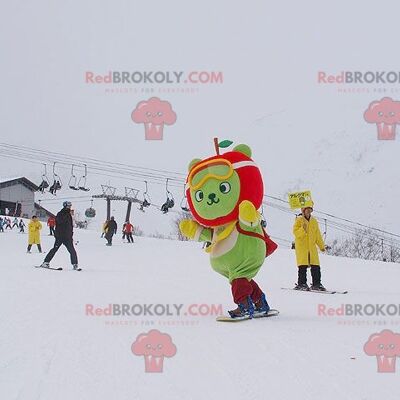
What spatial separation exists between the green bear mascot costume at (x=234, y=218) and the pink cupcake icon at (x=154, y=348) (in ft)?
5.20

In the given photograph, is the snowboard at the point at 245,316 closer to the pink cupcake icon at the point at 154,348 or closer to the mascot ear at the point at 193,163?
the pink cupcake icon at the point at 154,348

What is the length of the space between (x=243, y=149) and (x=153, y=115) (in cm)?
554

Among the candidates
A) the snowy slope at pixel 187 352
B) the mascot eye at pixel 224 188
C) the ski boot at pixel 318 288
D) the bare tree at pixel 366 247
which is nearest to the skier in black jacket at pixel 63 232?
the snowy slope at pixel 187 352

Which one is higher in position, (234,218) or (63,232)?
(63,232)

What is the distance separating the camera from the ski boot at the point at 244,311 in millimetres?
6090

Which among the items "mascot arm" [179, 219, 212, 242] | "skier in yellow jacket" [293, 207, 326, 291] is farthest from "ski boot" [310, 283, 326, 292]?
"mascot arm" [179, 219, 212, 242]

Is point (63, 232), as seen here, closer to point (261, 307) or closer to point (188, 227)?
point (188, 227)

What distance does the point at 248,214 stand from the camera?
616 centimetres

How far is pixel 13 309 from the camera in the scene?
6.40 m

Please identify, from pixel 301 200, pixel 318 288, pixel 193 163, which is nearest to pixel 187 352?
pixel 193 163

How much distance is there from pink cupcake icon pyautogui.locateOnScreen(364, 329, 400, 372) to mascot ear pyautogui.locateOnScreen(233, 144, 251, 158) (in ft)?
8.69

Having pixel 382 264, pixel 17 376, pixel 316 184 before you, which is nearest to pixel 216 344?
pixel 17 376

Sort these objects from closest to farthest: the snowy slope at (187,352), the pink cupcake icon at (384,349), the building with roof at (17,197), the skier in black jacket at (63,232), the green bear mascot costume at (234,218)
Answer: the snowy slope at (187,352) < the pink cupcake icon at (384,349) < the green bear mascot costume at (234,218) < the skier in black jacket at (63,232) < the building with roof at (17,197)

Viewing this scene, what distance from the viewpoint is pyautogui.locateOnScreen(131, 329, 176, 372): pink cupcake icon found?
4027mm
